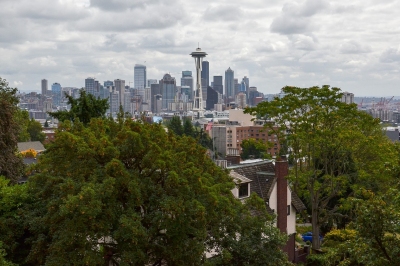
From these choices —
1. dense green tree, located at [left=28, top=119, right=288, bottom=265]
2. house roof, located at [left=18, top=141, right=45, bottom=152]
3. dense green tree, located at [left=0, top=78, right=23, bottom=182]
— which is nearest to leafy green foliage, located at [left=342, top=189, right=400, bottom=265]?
dense green tree, located at [left=28, top=119, right=288, bottom=265]

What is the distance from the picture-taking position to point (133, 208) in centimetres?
1791

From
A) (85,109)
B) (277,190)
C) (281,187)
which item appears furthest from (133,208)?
(85,109)

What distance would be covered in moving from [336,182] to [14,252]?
865 inches

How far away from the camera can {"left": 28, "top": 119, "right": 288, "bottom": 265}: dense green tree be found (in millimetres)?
16922

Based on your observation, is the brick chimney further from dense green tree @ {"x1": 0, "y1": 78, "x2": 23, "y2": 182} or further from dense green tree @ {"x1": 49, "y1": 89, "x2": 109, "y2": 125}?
dense green tree @ {"x1": 0, "y1": 78, "x2": 23, "y2": 182}

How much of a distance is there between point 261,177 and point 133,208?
17.3 meters

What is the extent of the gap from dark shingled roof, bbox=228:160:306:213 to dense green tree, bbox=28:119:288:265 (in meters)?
11.9

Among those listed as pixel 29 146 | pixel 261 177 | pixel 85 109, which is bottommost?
pixel 29 146

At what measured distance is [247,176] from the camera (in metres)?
34.0

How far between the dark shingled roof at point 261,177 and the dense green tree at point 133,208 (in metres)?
11.9

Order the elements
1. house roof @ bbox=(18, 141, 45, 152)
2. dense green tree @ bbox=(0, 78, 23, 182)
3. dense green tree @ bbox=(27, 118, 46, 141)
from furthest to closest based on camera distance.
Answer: dense green tree @ bbox=(27, 118, 46, 141) < house roof @ bbox=(18, 141, 45, 152) < dense green tree @ bbox=(0, 78, 23, 182)

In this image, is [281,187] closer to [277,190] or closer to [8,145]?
[277,190]

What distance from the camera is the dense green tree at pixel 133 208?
55.5ft

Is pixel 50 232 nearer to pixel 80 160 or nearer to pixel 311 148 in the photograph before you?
pixel 80 160
